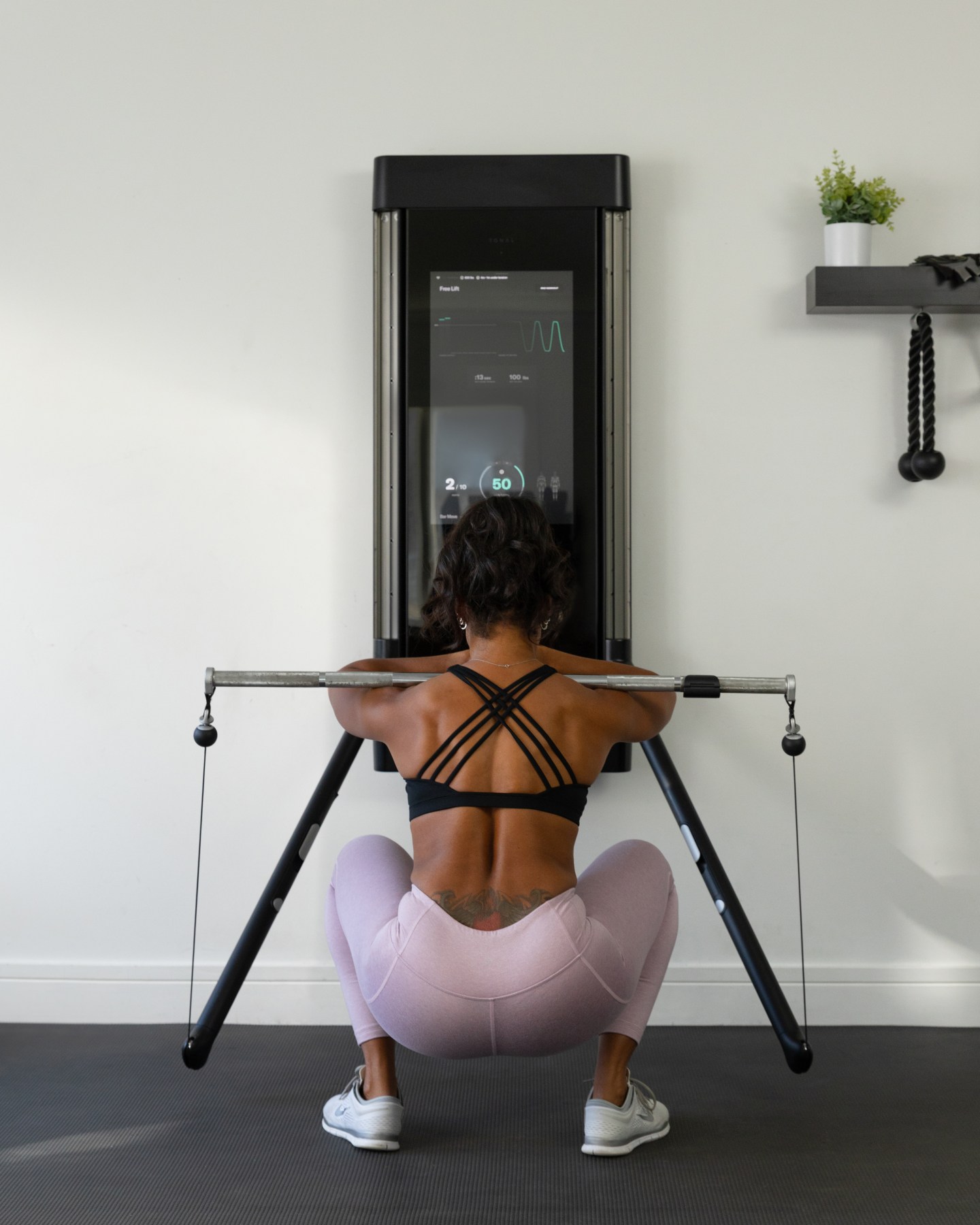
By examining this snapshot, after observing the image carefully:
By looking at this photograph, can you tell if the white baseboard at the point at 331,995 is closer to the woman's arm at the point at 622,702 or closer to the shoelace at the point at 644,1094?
the shoelace at the point at 644,1094

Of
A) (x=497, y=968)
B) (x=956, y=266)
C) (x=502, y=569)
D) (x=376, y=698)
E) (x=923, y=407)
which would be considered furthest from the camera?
(x=923, y=407)

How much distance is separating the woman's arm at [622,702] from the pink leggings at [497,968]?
26cm

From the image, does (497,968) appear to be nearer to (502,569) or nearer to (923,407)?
(502,569)

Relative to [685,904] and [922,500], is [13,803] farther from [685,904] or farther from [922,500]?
[922,500]

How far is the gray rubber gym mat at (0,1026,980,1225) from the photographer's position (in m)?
1.63

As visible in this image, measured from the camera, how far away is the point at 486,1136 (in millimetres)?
1857

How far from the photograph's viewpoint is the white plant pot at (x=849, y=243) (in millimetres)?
2252

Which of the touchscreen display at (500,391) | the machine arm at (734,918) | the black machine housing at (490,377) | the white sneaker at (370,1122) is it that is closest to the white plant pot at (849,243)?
the black machine housing at (490,377)

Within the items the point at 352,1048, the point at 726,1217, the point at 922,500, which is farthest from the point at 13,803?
the point at 922,500

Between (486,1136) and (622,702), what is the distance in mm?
796

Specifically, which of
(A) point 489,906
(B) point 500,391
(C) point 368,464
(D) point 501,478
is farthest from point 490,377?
(A) point 489,906

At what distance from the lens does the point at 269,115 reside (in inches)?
93.4

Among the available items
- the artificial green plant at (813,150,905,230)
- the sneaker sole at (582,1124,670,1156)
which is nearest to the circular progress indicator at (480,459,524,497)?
the artificial green plant at (813,150,905,230)

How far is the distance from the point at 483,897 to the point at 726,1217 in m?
0.60
